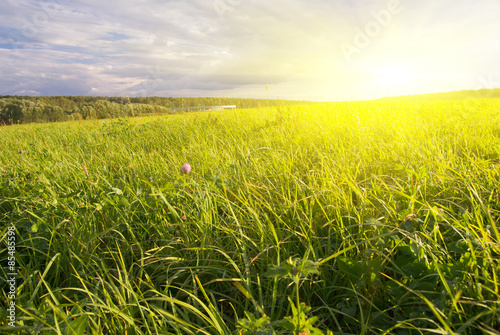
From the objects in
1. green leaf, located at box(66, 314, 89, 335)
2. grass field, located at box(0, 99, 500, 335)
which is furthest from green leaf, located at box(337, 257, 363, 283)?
green leaf, located at box(66, 314, 89, 335)

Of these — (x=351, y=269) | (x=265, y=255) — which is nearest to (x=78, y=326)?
(x=265, y=255)

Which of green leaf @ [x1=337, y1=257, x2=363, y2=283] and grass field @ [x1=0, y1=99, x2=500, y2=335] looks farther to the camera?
green leaf @ [x1=337, y1=257, x2=363, y2=283]

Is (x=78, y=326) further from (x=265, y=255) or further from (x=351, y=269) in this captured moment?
(x=351, y=269)

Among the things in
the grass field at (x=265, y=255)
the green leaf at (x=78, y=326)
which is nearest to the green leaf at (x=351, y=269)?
the grass field at (x=265, y=255)

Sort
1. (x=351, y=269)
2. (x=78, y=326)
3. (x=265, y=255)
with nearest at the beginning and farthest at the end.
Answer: (x=78, y=326) < (x=351, y=269) < (x=265, y=255)

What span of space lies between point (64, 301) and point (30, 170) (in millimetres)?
1863

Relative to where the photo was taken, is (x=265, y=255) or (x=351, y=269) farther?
(x=265, y=255)

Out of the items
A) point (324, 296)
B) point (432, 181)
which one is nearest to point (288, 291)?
point (324, 296)

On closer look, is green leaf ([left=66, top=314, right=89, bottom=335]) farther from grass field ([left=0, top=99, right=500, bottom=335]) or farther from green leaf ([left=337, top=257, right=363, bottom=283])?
green leaf ([left=337, top=257, right=363, bottom=283])

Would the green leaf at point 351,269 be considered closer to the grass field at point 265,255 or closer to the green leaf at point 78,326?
the grass field at point 265,255

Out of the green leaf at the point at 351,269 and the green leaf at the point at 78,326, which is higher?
the green leaf at the point at 351,269

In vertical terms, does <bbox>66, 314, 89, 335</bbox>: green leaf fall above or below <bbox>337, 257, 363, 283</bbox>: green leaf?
below

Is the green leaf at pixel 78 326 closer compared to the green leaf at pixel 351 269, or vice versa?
the green leaf at pixel 78 326

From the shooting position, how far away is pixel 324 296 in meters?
0.94
